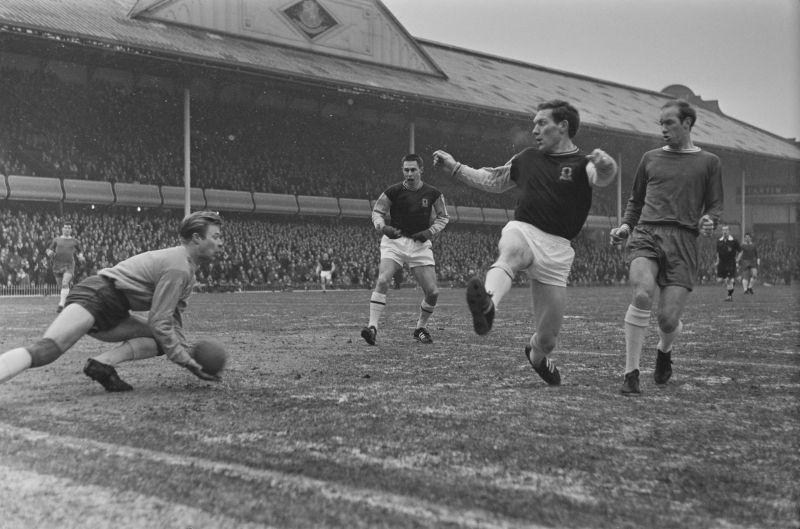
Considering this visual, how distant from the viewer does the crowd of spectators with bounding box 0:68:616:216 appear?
26406 millimetres

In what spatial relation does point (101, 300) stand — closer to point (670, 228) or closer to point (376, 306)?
point (670, 228)

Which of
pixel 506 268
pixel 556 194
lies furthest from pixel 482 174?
pixel 506 268

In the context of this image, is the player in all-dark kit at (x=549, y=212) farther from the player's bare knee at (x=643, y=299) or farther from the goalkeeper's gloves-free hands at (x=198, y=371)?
the goalkeeper's gloves-free hands at (x=198, y=371)

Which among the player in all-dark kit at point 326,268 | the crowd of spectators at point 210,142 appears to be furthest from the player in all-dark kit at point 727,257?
the crowd of spectators at point 210,142

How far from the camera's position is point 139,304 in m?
5.21

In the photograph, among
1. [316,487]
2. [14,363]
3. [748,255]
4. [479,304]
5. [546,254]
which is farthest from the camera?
[748,255]

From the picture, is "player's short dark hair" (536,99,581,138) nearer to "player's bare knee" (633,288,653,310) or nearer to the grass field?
"player's bare knee" (633,288,653,310)

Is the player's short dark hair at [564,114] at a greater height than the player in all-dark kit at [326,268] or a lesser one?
greater

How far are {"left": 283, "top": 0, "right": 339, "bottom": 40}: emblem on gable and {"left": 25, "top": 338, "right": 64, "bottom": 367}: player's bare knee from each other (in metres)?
28.0

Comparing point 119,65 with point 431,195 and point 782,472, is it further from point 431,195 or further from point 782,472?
point 782,472

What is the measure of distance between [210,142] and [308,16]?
6.02 m

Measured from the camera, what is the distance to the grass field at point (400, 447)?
8.44 feet

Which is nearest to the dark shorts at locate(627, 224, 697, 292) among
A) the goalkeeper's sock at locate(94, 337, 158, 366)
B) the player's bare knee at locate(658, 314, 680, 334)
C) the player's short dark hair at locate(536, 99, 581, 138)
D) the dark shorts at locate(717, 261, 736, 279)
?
the player's bare knee at locate(658, 314, 680, 334)

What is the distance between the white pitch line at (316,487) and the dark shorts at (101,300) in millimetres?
1344
